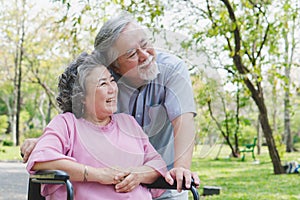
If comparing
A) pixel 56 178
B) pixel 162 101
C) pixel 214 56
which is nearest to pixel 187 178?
pixel 162 101

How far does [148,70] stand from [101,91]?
0.18 metres

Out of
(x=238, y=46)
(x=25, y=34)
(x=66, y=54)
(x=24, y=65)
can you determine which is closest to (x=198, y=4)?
(x=238, y=46)

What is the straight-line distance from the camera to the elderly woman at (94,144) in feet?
6.38

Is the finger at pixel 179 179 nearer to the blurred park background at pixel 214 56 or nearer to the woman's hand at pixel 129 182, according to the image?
the woman's hand at pixel 129 182

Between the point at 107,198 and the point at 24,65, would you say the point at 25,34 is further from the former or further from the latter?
the point at 107,198

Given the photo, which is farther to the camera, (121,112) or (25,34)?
(25,34)

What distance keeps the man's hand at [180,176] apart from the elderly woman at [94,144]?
0.25ft

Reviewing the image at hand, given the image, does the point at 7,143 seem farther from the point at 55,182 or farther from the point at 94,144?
the point at 55,182

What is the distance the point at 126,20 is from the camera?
2035 mm

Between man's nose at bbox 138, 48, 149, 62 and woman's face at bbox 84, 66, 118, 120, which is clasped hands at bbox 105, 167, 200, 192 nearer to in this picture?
woman's face at bbox 84, 66, 118, 120

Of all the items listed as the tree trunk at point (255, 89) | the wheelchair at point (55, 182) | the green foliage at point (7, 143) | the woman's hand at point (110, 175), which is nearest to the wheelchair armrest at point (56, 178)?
the wheelchair at point (55, 182)

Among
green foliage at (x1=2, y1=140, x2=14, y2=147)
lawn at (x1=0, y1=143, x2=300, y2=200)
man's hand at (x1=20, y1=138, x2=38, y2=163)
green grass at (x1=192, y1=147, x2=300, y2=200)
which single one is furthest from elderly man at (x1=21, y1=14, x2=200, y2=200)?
green foliage at (x1=2, y1=140, x2=14, y2=147)

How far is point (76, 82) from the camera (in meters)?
2.06

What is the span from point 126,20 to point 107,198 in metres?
0.60
